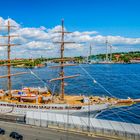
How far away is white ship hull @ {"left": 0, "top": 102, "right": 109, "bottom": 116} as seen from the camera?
227 ft

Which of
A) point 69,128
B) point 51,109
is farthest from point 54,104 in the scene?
point 69,128

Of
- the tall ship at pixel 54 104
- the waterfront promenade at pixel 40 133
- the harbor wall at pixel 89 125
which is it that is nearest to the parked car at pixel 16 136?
the waterfront promenade at pixel 40 133

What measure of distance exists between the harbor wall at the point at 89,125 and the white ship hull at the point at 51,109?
53.5ft

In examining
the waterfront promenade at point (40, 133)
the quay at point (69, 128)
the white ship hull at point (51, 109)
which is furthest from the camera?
the white ship hull at point (51, 109)

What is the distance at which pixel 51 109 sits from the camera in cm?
6962

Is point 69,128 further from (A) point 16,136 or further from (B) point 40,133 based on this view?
(A) point 16,136

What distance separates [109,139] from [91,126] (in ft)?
14.5

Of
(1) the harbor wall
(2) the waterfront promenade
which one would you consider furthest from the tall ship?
(2) the waterfront promenade

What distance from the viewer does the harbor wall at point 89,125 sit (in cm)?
4319

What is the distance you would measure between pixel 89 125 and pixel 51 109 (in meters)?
24.3

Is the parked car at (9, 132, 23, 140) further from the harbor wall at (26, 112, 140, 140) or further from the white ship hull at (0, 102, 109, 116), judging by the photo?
the white ship hull at (0, 102, 109, 116)

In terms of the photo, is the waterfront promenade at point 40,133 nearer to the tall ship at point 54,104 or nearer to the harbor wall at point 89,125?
the harbor wall at point 89,125

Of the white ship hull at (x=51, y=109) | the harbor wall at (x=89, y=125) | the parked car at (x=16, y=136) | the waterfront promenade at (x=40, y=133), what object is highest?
the harbor wall at (x=89, y=125)

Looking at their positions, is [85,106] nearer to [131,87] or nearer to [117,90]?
[117,90]
